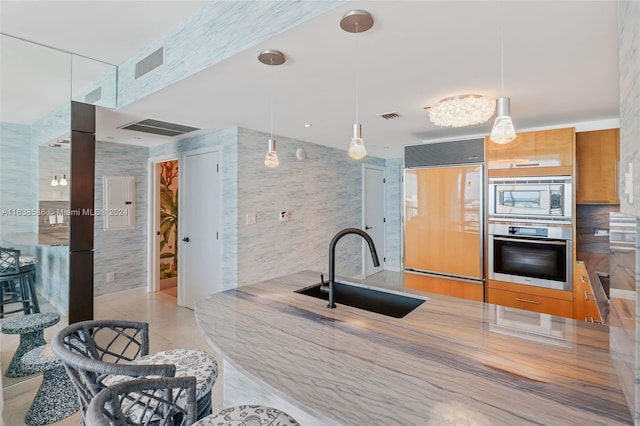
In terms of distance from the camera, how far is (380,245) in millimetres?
6105

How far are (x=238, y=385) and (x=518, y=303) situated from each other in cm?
286

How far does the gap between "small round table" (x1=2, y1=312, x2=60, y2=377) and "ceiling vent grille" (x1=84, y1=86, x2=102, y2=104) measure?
196 centimetres

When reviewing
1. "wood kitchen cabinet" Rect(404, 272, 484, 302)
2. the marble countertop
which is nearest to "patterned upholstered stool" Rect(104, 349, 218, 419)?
the marble countertop

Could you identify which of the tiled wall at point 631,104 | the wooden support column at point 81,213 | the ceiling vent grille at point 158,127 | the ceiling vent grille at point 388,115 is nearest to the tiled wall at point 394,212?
the ceiling vent grille at point 388,115

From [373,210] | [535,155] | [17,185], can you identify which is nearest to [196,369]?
[17,185]

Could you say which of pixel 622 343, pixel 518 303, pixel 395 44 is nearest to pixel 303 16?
pixel 395 44

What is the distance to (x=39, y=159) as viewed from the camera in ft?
8.58

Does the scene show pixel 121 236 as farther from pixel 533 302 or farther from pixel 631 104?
pixel 631 104

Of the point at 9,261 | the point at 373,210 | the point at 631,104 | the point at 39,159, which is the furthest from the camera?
the point at 373,210

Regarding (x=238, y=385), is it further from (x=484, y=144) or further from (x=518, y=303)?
(x=484, y=144)

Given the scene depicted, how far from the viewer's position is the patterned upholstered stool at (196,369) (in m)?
1.38

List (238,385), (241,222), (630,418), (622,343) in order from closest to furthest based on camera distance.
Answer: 1. (630,418)
2. (622,343)
3. (238,385)
4. (241,222)

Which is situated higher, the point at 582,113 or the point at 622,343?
the point at 582,113

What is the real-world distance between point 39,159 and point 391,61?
2.89 m
